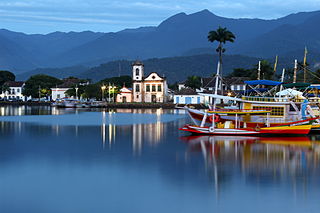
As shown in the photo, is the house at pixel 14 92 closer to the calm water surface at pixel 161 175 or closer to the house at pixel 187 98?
the house at pixel 187 98

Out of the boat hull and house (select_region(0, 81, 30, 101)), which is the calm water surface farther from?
house (select_region(0, 81, 30, 101))

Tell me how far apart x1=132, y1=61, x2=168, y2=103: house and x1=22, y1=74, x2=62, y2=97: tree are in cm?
4134

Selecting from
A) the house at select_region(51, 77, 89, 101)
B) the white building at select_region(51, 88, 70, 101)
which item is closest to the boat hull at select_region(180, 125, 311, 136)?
the house at select_region(51, 77, 89, 101)

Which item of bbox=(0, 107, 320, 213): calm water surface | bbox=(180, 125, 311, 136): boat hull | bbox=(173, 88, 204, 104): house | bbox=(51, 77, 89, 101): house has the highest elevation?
bbox=(51, 77, 89, 101): house

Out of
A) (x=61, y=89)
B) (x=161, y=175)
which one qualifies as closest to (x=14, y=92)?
(x=61, y=89)

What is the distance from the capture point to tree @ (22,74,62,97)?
156625mm

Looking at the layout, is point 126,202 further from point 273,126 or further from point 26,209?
point 273,126

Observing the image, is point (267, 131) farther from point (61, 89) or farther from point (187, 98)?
point (61, 89)

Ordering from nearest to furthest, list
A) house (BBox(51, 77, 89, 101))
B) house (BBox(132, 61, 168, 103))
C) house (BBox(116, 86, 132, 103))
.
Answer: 1. house (BBox(132, 61, 168, 103))
2. house (BBox(116, 86, 132, 103))
3. house (BBox(51, 77, 89, 101))

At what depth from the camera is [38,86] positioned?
157750 millimetres

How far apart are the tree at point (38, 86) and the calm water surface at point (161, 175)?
11700 centimetres

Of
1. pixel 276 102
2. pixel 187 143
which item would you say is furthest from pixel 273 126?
pixel 187 143

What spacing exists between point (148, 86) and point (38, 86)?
48.7m

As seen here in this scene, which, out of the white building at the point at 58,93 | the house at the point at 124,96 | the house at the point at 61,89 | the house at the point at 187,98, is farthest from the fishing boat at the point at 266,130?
the white building at the point at 58,93
